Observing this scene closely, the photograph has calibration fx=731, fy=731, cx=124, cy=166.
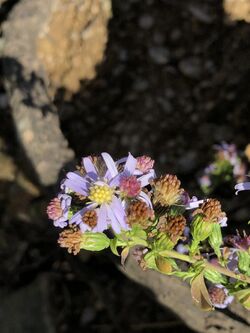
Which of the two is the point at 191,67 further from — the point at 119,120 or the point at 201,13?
the point at 119,120

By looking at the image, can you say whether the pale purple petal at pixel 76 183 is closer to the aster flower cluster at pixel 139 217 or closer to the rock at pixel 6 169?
the aster flower cluster at pixel 139 217

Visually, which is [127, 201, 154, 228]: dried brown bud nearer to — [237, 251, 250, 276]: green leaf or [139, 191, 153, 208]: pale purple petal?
[139, 191, 153, 208]: pale purple petal

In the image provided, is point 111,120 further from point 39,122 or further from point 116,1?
point 39,122

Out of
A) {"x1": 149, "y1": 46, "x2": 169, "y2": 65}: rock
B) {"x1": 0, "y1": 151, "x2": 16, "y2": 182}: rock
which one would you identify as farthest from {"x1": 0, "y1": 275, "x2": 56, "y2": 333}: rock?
{"x1": 149, "y1": 46, "x2": 169, "y2": 65}: rock

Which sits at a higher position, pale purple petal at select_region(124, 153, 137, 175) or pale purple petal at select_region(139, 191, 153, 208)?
pale purple petal at select_region(124, 153, 137, 175)

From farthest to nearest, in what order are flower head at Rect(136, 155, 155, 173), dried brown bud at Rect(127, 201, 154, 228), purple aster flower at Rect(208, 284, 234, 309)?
purple aster flower at Rect(208, 284, 234, 309) → flower head at Rect(136, 155, 155, 173) → dried brown bud at Rect(127, 201, 154, 228)

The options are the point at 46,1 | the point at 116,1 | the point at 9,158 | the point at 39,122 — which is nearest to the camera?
the point at 39,122

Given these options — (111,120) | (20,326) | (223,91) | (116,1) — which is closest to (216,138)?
(223,91)

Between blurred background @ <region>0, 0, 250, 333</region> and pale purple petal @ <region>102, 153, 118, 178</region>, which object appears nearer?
pale purple petal @ <region>102, 153, 118, 178</region>
